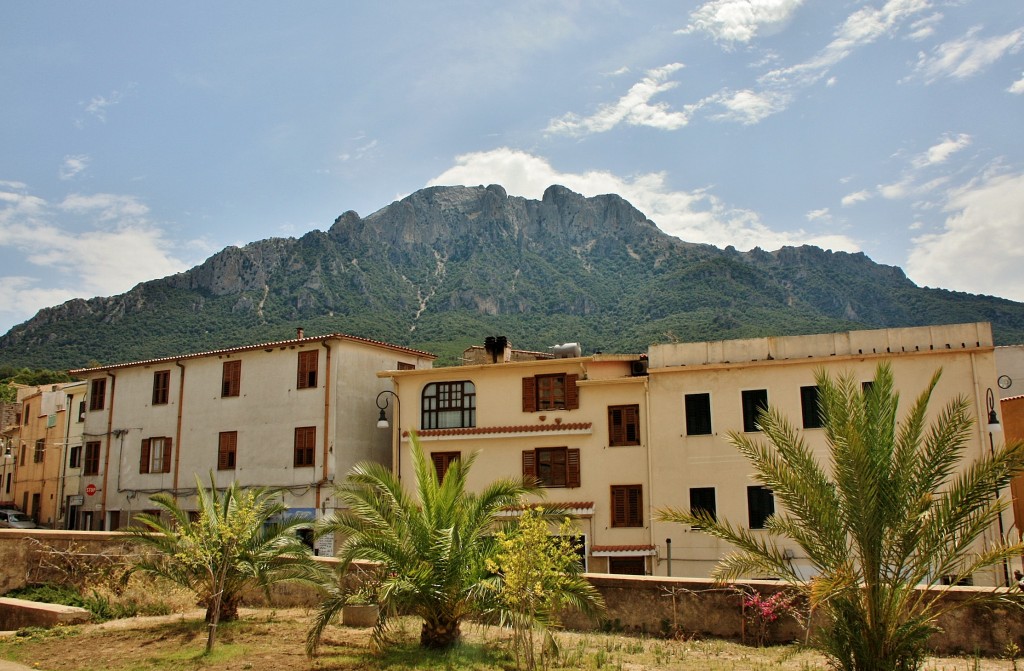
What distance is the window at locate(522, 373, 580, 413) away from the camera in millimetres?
30375

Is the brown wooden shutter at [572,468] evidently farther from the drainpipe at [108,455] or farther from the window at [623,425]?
the drainpipe at [108,455]

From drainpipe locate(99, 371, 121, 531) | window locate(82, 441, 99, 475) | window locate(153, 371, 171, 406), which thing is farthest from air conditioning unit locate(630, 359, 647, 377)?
window locate(82, 441, 99, 475)

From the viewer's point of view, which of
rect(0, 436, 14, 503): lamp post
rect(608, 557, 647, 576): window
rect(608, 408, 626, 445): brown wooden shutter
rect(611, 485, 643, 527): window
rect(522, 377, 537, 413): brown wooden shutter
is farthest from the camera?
rect(0, 436, 14, 503): lamp post

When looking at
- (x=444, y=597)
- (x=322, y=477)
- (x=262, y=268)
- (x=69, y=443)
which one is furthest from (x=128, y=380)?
(x=262, y=268)

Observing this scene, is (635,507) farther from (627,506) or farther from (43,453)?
(43,453)

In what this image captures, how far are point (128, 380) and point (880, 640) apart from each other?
1433 inches

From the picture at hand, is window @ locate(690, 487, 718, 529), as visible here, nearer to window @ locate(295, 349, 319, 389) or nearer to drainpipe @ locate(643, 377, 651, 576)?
drainpipe @ locate(643, 377, 651, 576)

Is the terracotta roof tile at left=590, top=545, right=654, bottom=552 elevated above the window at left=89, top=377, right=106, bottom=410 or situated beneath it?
situated beneath

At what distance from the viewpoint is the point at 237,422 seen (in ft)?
116

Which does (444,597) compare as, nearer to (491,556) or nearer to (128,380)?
(491,556)

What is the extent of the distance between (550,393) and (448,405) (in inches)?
164

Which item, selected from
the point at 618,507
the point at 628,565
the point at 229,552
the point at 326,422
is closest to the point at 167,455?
the point at 326,422

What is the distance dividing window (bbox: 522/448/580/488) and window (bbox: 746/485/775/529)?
5.99 metres

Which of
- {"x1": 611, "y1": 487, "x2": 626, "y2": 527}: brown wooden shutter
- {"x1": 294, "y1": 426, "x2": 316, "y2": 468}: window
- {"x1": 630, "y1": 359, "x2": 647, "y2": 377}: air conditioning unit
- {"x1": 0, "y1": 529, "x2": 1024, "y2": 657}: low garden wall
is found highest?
{"x1": 630, "y1": 359, "x2": 647, "y2": 377}: air conditioning unit
